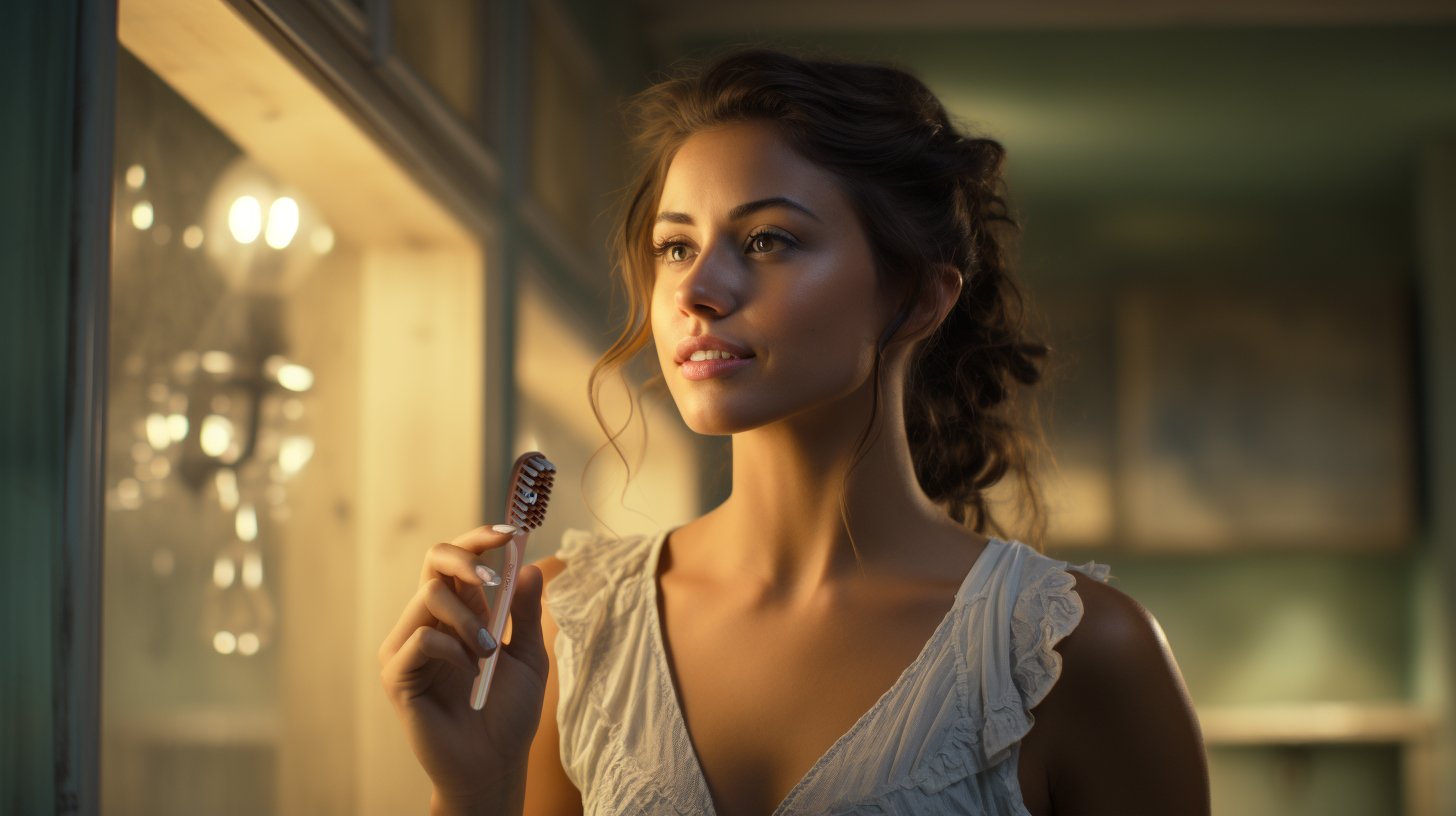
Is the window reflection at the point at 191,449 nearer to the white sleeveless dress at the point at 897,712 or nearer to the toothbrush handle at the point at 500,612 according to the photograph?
the white sleeveless dress at the point at 897,712

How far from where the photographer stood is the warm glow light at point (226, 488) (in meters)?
2.05

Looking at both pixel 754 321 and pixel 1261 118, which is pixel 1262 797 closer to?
pixel 1261 118

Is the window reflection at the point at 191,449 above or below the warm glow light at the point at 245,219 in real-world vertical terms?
below

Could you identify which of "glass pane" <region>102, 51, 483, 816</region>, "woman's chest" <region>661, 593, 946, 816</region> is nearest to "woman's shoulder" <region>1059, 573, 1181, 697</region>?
"woman's chest" <region>661, 593, 946, 816</region>

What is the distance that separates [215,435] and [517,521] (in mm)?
1146

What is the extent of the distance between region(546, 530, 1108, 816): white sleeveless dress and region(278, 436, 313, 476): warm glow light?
41.1 inches

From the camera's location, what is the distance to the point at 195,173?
1.98 m

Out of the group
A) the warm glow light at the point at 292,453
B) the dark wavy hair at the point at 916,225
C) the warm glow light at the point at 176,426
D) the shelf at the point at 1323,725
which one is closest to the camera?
the dark wavy hair at the point at 916,225

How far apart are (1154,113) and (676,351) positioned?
367cm

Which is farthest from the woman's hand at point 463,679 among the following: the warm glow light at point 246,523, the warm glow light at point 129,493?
the warm glow light at point 246,523

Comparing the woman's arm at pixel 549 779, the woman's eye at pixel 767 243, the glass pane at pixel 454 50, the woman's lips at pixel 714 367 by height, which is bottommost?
the woman's arm at pixel 549 779

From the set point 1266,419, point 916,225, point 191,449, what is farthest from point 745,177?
point 1266,419

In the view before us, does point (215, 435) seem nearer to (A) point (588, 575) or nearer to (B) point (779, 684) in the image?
(A) point (588, 575)

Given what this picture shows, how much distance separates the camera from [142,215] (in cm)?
186
